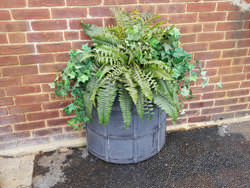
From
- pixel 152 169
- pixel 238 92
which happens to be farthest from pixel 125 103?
pixel 238 92

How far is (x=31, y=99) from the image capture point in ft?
7.97

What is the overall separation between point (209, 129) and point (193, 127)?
0.67 feet

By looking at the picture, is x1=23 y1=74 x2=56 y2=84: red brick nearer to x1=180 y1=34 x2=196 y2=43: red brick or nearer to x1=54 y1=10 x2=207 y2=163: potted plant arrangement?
x1=54 y1=10 x2=207 y2=163: potted plant arrangement

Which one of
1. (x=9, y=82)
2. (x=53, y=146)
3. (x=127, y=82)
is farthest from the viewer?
(x=53, y=146)

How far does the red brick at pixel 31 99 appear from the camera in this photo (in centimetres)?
240

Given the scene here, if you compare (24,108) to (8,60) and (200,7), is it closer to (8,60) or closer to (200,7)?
(8,60)

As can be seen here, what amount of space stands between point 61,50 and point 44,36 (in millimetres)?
202

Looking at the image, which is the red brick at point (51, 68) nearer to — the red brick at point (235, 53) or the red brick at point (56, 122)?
the red brick at point (56, 122)

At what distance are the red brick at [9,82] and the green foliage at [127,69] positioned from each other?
436 millimetres

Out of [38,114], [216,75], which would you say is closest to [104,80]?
[38,114]

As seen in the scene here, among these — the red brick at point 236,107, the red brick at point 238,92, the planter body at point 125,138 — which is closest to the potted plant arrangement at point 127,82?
the planter body at point 125,138

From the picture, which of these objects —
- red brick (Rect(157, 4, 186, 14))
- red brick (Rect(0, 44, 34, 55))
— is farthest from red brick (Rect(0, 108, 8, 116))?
red brick (Rect(157, 4, 186, 14))

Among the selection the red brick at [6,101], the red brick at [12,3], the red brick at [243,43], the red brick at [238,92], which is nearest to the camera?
the red brick at [12,3]

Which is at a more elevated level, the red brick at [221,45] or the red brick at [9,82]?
the red brick at [221,45]
